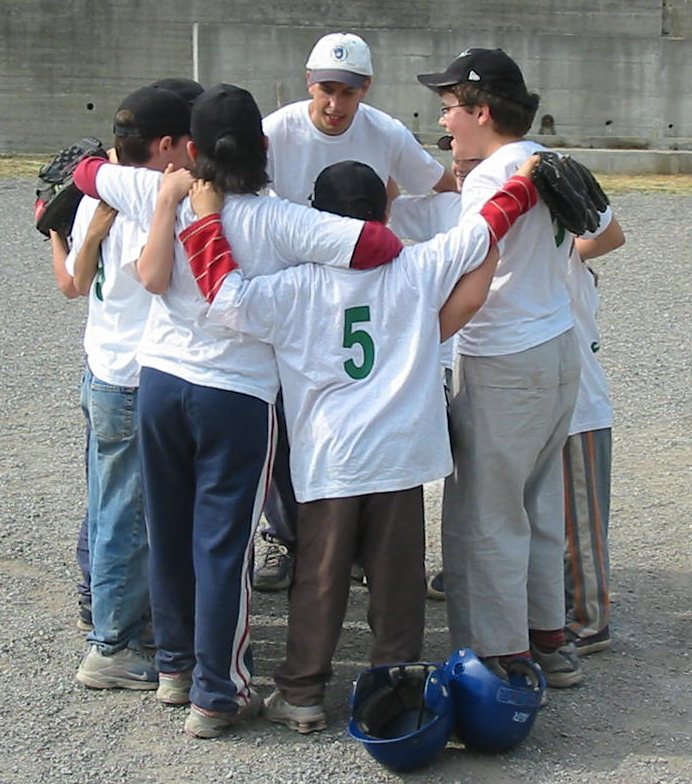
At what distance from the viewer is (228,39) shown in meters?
21.1

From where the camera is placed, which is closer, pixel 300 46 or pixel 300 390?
pixel 300 390

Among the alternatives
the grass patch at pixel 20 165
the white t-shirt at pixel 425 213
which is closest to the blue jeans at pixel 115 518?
the white t-shirt at pixel 425 213

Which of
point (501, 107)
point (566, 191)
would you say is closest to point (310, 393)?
point (566, 191)

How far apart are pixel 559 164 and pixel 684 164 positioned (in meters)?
16.5

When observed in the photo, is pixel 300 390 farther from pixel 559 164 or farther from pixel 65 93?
pixel 65 93

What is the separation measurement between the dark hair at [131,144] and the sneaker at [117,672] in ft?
5.22

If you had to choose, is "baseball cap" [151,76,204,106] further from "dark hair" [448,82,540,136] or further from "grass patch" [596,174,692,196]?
"grass patch" [596,174,692,196]

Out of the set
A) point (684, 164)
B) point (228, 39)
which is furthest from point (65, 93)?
point (684, 164)

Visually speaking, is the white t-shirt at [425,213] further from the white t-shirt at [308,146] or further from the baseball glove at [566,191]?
the baseball glove at [566,191]

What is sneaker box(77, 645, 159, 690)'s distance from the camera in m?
4.14

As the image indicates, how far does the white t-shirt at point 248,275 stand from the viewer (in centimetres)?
354

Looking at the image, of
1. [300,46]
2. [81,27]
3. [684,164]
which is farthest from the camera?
[81,27]

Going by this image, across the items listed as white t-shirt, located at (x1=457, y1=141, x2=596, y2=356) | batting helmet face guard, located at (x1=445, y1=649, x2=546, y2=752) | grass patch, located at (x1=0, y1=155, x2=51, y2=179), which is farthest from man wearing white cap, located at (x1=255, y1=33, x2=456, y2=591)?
grass patch, located at (x1=0, y1=155, x2=51, y2=179)

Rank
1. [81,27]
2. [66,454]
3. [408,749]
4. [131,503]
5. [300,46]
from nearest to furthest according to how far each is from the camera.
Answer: [408,749], [131,503], [66,454], [300,46], [81,27]
